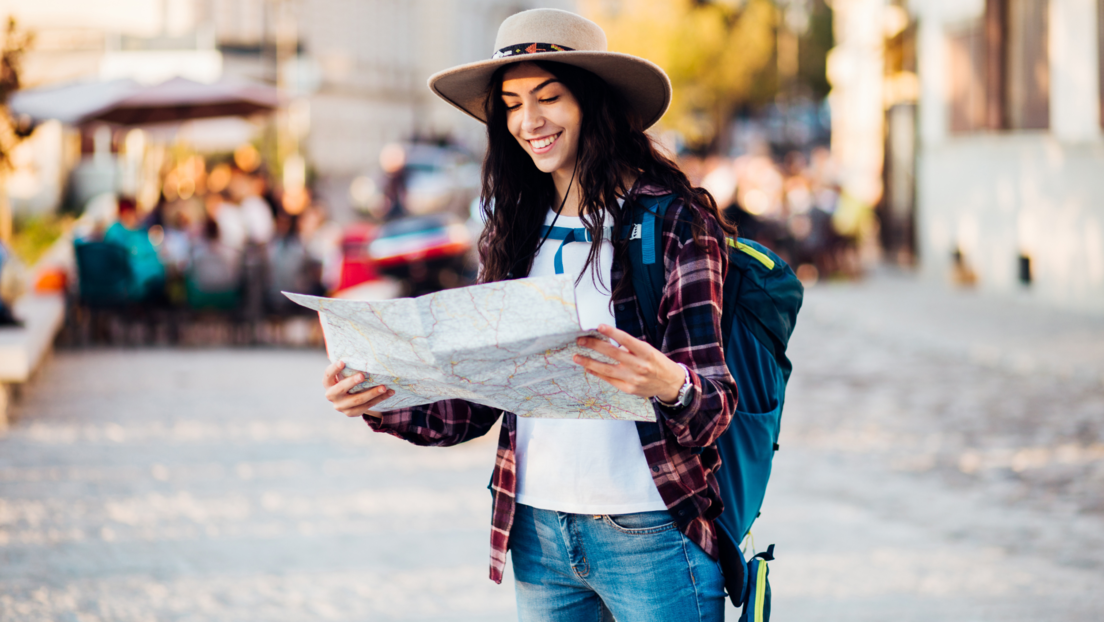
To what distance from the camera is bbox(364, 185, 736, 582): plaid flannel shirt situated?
1.95m

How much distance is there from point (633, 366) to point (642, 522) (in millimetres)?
463

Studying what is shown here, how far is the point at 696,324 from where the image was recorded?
1.99 metres

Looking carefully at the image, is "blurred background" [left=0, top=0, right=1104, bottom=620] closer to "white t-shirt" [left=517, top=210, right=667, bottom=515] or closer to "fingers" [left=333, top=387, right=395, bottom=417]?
"white t-shirt" [left=517, top=210, right=667, bottom=515]

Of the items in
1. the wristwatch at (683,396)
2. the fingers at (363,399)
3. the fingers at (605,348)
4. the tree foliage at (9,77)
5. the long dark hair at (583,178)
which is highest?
the tree foliage at (9,77)

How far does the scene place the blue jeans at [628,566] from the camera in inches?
84.0

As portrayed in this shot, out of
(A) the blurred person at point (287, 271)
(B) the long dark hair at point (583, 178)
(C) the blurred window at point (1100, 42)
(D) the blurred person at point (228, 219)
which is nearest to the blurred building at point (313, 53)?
(D) the blurred person at point (228, 219)

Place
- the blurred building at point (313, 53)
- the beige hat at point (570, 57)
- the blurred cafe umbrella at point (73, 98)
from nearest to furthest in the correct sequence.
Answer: the beige hat at point (570, 57), the blurred cafe umbrella at point (73, 98), the blurred building at point (313, 53)

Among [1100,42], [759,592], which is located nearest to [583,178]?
[759,592]

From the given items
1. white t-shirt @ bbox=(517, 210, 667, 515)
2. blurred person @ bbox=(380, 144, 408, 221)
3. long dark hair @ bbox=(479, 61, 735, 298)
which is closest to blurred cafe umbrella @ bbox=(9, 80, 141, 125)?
blurred person @ bbox=(380, 144, 408, 221)

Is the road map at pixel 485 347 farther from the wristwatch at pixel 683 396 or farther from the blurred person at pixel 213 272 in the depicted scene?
the blurred person at pixel 213 272

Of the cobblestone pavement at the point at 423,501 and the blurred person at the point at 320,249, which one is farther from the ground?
the blurred person at the point at 320,249

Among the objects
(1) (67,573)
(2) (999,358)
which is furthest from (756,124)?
(1) (67,573)

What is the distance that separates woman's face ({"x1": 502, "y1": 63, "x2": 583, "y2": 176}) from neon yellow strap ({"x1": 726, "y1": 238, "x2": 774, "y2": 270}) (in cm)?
36

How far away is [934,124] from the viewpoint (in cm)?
1831
